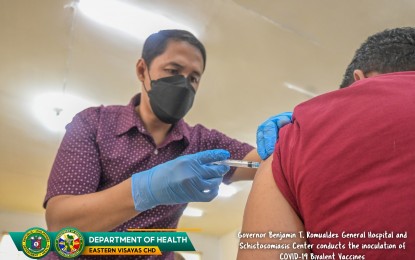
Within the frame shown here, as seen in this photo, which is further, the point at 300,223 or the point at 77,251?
the point at 77,251

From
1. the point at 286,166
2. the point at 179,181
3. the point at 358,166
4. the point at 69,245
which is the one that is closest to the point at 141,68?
the point at 179,181

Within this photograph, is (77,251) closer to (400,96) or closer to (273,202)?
(273,202)

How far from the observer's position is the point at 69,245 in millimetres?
713

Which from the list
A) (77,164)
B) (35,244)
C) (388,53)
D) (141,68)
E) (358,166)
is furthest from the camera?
(141,68)

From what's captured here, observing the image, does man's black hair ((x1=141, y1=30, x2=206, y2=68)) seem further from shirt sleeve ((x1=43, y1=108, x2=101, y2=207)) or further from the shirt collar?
shirt sleeve ((x1=43, y1=108, x2=101, y2=207))

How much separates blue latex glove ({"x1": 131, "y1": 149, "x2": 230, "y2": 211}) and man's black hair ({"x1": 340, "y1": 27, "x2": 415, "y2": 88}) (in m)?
0.48

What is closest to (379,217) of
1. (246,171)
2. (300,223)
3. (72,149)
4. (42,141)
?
(300,223)

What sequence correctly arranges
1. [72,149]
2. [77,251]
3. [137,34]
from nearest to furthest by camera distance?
[77,251]
[72,149]
[137,34]

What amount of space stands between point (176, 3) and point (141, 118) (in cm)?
113

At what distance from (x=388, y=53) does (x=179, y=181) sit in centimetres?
66

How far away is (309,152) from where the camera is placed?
0.55 metres

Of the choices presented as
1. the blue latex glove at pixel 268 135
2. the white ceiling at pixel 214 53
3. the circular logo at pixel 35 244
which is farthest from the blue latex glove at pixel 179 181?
the white ceiling at pixel 214 53

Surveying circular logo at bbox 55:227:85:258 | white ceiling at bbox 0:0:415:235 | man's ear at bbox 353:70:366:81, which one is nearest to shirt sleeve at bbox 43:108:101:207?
circular logo at bbox 55:227:85:258

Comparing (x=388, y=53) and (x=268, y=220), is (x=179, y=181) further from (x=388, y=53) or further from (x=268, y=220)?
(x=388, y=53)
